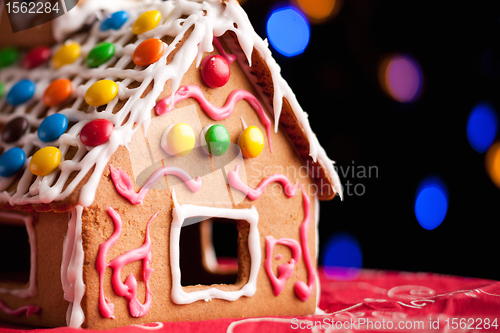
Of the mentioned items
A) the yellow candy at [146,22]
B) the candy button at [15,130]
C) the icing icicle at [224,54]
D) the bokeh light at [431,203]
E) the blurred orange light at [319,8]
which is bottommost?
the bokeh light at [431,203]

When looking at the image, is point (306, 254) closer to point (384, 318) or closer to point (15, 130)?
point (384, 318)

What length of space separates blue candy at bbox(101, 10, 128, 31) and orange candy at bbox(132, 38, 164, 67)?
0.33m

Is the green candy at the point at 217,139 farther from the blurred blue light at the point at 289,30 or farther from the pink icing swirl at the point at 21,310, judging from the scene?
the blurred blue light at the point at 289,30

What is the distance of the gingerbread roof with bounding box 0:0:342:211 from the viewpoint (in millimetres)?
1326

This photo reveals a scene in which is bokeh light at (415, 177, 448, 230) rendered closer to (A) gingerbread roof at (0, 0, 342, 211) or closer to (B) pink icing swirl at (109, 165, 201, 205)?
(A) gingerbread roof at (0, 0, 342, 211)

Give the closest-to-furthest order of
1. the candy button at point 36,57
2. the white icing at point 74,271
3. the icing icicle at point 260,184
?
the white icing at point 74,271, the icing icicle at point 260,184, the candy button at point 36,57

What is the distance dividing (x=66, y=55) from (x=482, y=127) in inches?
89.7

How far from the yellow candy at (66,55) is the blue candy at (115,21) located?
0.42 ft

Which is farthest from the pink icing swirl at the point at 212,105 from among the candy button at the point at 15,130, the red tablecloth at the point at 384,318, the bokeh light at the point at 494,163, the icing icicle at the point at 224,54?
the bokeh light at the point at 494,163

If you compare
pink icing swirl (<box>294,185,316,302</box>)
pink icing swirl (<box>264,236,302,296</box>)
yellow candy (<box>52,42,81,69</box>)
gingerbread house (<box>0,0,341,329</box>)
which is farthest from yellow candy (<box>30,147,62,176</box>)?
pink icing swirl (<box>294,185,316,302</box>)

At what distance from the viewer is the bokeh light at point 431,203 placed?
2.92m

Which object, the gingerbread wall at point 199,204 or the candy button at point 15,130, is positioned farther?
the candy button at point 15,130

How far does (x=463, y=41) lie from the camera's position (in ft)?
9.11

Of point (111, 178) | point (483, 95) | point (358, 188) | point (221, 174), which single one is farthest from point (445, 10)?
point (111, 178)
